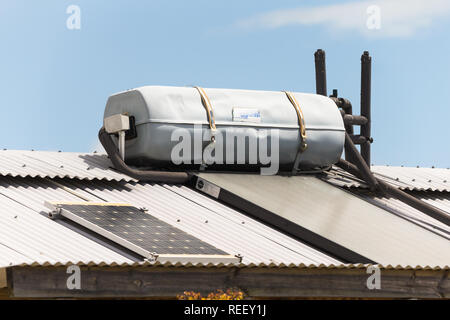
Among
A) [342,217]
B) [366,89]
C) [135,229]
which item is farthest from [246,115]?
[135,229]

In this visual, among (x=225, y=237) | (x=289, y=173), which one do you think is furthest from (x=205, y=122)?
(x=225, y=237)

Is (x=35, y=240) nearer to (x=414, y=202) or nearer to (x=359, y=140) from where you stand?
(x=414, y=202)

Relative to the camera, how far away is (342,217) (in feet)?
56.1

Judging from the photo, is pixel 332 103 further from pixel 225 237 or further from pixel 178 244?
pixel 178 244

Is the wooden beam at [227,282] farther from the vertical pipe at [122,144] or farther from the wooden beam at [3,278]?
the vertical pipe at [122,144]

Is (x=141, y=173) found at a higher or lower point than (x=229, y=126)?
lower

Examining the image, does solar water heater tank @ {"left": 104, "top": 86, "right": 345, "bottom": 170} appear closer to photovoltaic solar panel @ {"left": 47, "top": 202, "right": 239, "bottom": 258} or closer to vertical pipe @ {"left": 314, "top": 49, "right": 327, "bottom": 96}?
vertical pipe @ {"left": 314, "top": 49, "right": 327, "bottom": 96}

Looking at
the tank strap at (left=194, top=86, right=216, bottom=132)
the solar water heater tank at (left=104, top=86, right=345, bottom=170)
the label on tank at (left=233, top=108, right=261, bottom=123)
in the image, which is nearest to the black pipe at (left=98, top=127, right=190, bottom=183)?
the solar water heater tank at (left=104, top=86, right=345, bottom=170)

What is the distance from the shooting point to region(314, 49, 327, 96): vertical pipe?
2209cm

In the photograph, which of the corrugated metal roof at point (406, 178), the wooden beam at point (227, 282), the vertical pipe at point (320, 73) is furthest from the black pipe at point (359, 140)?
the wooden beam at point (227, 282)

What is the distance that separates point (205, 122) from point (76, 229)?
4.56 m

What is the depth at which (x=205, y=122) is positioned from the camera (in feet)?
59.9

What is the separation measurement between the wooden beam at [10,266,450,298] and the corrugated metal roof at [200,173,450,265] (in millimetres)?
1083

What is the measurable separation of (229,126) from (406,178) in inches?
194
